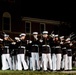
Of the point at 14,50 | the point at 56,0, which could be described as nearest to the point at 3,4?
the point at 56,0

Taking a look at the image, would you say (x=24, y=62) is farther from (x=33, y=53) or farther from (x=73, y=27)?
(x=73, y=27)

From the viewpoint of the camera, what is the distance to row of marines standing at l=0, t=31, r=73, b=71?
2189 cm

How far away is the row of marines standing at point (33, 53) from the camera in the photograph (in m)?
21.9

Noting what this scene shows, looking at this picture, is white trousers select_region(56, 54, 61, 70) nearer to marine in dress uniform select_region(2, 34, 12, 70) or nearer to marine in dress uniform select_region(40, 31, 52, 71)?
marine in dress uniform select_region(40, 31, 52, 71)

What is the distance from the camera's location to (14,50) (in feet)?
74.3

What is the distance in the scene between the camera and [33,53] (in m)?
22.1

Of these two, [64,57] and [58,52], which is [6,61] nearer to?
[58,52]

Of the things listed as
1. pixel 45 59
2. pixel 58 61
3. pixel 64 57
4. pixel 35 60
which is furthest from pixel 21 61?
pixel 64 57

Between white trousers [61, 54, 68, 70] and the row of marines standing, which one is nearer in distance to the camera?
the row of marines standing

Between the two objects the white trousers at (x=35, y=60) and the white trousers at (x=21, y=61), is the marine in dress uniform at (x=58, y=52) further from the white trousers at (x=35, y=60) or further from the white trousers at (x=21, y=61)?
the white trousers at (x=21, y=61)

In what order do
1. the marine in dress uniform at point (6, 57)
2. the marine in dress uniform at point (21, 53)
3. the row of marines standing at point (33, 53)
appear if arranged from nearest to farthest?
the row of marines standing at point (33, 53) < the marine in dress uniform at point (21, 53) < the marine in dress uniform at point (6, 57)

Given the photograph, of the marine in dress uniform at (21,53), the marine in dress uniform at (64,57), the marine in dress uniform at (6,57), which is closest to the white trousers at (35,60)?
the marine in dress uniform at (21,53)

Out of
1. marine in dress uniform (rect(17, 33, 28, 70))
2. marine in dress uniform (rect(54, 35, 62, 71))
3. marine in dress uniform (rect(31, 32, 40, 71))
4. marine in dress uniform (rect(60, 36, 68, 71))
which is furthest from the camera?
marine in dress uniform (rect(60, 36, 68, 71))

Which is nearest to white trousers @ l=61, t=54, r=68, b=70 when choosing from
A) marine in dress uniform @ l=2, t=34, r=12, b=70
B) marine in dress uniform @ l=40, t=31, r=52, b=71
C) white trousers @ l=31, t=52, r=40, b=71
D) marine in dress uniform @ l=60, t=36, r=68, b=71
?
marine in dress uniform @ l=60, t=36, r=68, b=71
